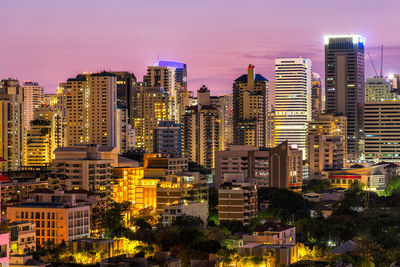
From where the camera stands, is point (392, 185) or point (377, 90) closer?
point (392, 185)

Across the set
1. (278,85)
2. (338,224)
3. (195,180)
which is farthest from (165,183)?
(278,85)

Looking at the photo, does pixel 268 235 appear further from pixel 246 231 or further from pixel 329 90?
pixel 329 90

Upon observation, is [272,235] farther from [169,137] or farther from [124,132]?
[124,132]

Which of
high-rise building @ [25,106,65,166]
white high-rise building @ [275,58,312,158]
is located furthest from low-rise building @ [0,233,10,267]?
white high-rise building @ [275,58,312,158]

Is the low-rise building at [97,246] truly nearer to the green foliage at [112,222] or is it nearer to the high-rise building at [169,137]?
the green foliage at [112,222]

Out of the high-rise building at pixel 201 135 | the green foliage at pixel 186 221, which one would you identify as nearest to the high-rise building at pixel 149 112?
the high-rise building at pixel 201 135

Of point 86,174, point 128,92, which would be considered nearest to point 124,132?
point 128,92
